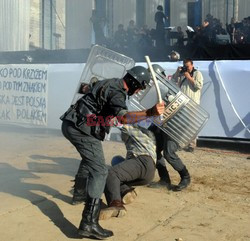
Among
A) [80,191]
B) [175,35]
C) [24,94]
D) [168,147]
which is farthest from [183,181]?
[24,94]

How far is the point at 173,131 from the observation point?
16.0 feet

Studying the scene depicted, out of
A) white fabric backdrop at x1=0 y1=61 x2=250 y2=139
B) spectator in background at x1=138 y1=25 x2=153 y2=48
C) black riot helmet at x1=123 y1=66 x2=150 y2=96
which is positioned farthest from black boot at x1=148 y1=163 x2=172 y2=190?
spectator in background at x1=138 y1=25 x2=153 y2=48

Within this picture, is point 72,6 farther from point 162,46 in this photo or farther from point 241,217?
point 241,217

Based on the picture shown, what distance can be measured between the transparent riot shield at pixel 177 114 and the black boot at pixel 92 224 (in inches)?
60.6

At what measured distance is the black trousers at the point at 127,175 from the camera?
4082mm

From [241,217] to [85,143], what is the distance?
5.53 feet

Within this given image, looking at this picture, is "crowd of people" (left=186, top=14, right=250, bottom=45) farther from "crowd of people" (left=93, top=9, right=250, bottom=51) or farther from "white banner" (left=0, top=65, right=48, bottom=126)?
"white banner" (left=0, top=65, right=48, bottom=126)

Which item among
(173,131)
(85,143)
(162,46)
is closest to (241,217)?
(173,131)

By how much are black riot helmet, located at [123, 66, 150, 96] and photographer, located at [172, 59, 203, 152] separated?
3.83 m

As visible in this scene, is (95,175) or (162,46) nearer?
(95,175)

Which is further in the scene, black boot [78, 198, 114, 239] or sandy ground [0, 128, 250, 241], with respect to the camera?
sandy ground [0, 128, 250, 241]

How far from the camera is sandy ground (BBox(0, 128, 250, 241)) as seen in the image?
12.0 ft

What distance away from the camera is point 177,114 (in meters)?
4.77

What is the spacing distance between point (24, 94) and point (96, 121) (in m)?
7.12
